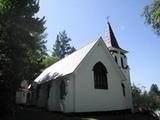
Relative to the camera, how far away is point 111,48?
25188 mm

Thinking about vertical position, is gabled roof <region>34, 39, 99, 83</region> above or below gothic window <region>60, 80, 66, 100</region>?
above

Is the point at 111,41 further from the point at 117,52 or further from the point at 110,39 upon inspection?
the point at 117,52

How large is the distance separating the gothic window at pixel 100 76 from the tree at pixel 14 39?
695 centimetres

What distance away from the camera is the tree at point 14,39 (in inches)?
577

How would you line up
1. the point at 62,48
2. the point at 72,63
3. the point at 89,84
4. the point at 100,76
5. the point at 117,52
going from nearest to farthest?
1. the point at 89,84
2. the point at 72,63
3. the point at 100,76
4. the point at 117,52
5. the point at 62,48

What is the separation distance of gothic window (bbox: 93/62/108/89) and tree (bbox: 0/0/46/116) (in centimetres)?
695

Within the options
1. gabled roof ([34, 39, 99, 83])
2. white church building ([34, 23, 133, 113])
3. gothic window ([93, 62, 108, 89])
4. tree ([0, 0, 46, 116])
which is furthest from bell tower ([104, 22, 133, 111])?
tree ([0, 0, 46, 116])

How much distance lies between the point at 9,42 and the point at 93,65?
8410 mm

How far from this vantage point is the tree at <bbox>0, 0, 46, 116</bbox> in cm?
1465

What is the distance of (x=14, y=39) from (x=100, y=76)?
9.37 meters

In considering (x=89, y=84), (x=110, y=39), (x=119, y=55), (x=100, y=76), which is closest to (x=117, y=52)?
(x=119, y=55)

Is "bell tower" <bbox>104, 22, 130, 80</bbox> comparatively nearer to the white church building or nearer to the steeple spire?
the steeple spire

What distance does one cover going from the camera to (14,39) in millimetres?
16297

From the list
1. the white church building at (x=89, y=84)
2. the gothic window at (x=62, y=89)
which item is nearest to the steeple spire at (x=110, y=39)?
the white church building at (x=89, y=84)
